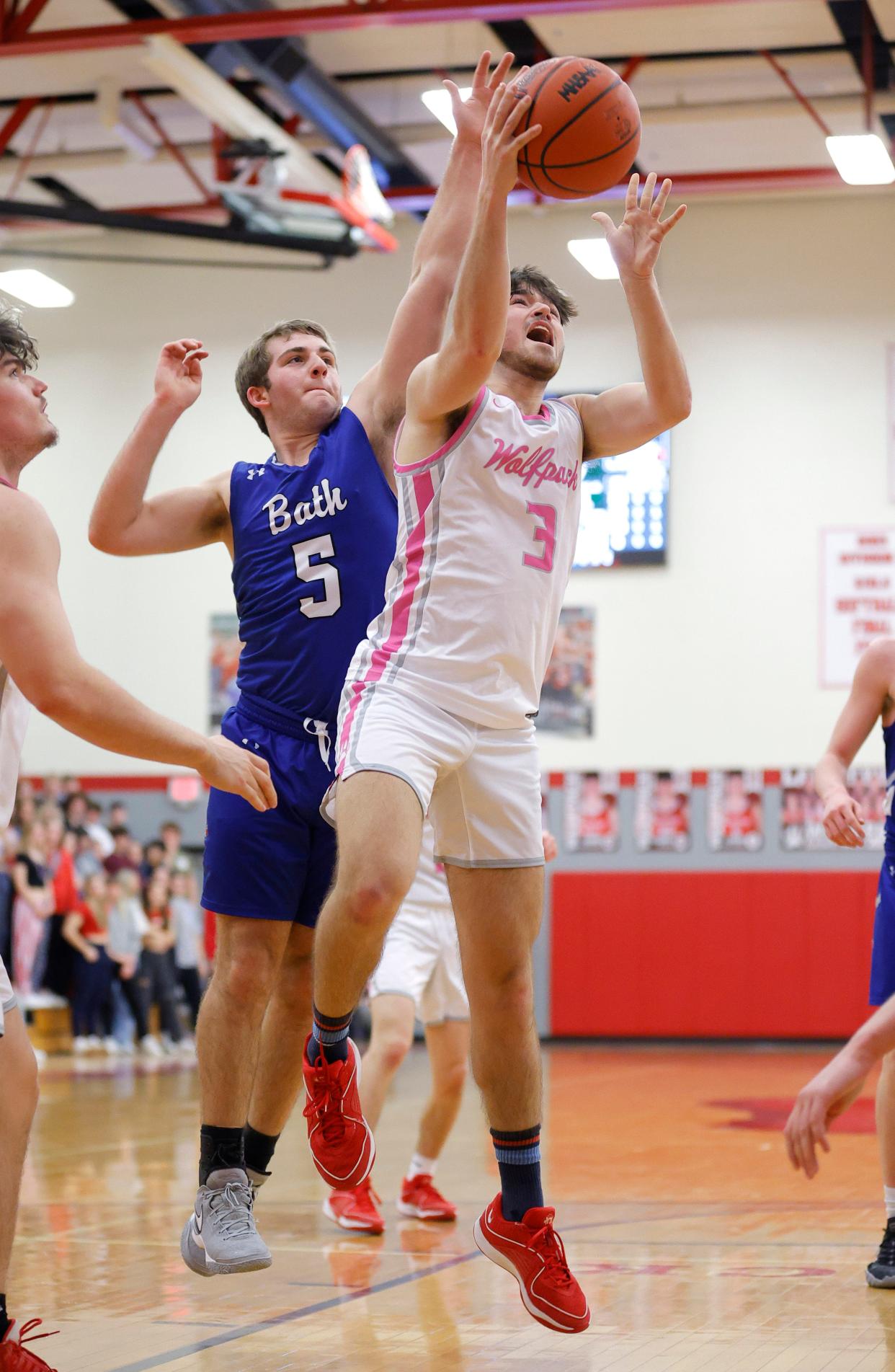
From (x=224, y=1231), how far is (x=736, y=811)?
38.3ft

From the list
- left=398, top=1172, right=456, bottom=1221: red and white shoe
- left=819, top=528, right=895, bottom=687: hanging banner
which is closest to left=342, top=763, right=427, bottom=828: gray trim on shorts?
left=398, top=1172, right=456, bottom=1221: red and white shoe

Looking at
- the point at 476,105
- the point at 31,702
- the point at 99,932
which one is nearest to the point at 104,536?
the point at 31,702

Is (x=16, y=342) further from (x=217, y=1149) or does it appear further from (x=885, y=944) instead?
(x=885, y=944)

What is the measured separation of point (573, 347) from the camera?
622 inches

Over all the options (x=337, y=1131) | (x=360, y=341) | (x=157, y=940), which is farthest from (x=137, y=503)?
(x=360, y=341)

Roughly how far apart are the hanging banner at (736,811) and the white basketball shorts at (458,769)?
11.5 m

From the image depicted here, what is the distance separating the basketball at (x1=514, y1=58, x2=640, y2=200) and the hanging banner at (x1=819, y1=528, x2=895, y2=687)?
11.4 meters

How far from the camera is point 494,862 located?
156 inches

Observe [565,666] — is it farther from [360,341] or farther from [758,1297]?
[758,1297]

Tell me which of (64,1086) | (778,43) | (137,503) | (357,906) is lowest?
(64,1086)

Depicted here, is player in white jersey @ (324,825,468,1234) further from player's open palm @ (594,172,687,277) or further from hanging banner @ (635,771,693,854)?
hanging banner @ (635,771,693,854)

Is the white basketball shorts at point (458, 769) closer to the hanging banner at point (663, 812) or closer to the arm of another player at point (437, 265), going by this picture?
the arm of another player at point (437, 265)

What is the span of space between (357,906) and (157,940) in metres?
10.7

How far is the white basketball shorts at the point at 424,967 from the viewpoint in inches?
259
